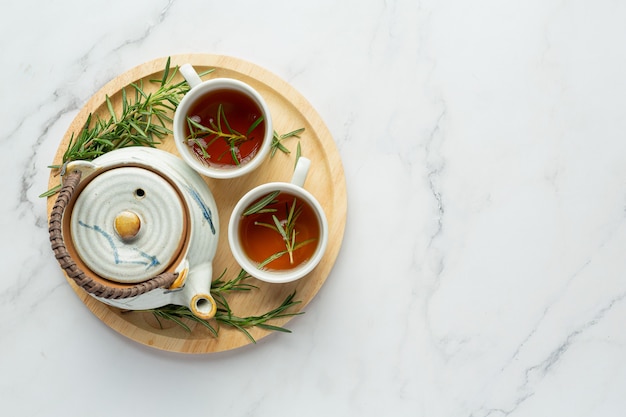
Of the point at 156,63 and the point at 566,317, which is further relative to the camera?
the point at 566,317

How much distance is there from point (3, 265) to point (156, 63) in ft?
1.48

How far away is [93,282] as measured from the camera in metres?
0.82

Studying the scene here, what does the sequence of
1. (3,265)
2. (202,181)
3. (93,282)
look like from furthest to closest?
(3,265), (202,181), (93,282)

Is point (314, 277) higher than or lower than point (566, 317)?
lower

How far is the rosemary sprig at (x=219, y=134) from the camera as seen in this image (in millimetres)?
1001

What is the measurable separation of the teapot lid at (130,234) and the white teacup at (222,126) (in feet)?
0.37

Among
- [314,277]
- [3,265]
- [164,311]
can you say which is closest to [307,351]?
[314,277]

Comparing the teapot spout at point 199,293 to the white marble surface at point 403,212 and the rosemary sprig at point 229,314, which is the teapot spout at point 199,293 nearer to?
the rosemary sprig at point 229,314

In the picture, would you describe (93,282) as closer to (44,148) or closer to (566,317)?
(44,148)

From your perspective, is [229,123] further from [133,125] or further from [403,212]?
[403,212]

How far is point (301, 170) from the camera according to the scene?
964 mm

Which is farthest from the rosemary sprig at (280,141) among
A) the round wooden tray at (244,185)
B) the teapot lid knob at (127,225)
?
the teapot lid knob at (127,225)

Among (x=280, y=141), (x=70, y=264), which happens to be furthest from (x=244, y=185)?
(x=70, y=264)

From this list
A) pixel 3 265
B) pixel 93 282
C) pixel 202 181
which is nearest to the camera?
pixel 93 282
